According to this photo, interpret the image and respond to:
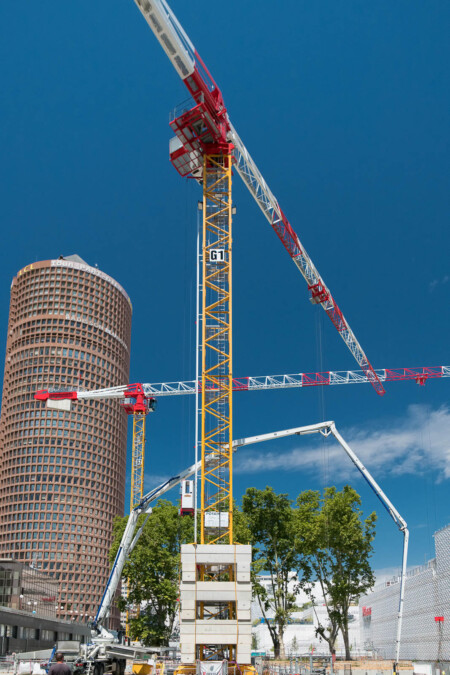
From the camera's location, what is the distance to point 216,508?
159ft

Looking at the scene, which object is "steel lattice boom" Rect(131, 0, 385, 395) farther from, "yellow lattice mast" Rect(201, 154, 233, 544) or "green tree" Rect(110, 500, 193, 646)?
"green tree" Rect(110, 500, 193, 646)

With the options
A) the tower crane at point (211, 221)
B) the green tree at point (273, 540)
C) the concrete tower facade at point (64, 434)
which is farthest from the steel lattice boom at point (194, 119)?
the concrete tower facade at point (64, 434)

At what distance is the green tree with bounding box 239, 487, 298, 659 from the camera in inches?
2805

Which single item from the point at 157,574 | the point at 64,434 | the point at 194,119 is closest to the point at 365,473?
the point at 157,574

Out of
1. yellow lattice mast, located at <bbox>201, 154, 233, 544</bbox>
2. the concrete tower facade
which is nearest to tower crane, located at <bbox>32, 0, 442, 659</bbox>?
yellow lattice mast, located at <bbox>201, 154, 233, 544</bbox>

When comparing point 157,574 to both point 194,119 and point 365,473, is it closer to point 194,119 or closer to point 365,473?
Result: point 365,473

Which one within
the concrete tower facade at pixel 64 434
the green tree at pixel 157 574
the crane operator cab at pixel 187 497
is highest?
the concrete tower facade at pixel 64 434

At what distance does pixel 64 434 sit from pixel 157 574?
104m

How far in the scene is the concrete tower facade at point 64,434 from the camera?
168875 millimetres

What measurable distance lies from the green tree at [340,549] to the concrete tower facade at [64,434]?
110054mm

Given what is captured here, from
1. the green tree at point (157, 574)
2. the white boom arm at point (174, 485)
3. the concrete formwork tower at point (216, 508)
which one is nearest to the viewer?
the concrete formwork tower at point (216, 508)

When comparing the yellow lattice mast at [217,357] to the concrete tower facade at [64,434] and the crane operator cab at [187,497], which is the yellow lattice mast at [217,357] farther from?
the concrete tower facade at [64,434]

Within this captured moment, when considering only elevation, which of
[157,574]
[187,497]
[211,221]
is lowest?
[157,574]

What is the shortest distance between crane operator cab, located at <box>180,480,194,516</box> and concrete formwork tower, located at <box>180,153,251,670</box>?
5833 mm
